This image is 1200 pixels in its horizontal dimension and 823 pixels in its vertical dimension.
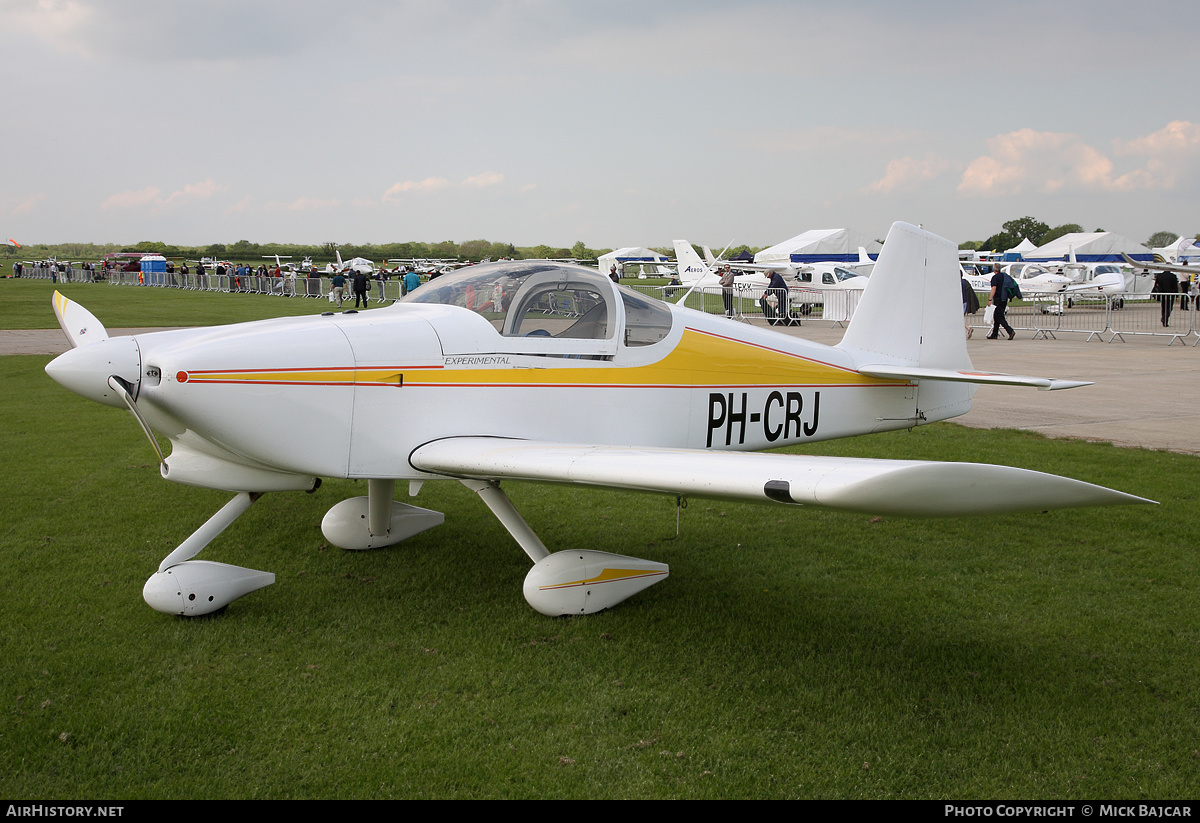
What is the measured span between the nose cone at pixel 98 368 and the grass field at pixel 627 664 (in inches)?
48.4

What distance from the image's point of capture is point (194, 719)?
3320 mm

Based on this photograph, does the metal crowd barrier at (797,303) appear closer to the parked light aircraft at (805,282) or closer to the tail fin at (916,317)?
the parked light aircraft at (805,282)

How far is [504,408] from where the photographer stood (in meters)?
4.54

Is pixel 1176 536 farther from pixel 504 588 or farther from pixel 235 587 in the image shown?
pixel 235 587

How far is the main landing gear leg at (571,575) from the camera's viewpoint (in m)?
4.34

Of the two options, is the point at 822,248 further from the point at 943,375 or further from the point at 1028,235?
the point at 1028,235

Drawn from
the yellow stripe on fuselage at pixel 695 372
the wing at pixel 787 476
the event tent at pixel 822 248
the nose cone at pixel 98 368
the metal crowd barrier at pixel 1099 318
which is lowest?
the metal crowd barrier at pixel 1099 318

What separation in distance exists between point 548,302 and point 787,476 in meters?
2.12

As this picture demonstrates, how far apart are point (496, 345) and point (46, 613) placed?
107 inches

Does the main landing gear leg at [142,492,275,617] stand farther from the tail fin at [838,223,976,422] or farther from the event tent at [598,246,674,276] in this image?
the event tent at [598,246,674,276]

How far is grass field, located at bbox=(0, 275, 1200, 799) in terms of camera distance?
301 centimetres

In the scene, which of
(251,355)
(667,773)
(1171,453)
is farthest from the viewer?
(1171,453)

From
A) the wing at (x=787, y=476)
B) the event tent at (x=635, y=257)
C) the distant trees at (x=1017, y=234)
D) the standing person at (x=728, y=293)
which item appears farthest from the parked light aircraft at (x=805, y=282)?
the distant trees at (x=1017, y=234)

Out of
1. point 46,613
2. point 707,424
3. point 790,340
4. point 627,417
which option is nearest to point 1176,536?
point 790,340
